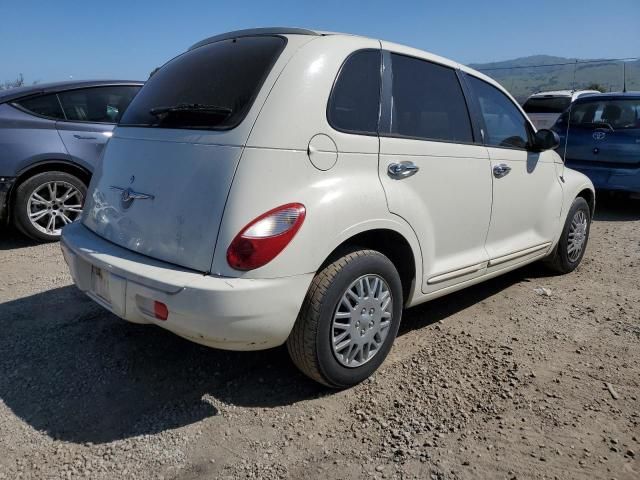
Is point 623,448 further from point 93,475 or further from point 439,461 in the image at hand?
point 93,475

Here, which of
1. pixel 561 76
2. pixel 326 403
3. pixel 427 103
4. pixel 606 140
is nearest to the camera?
pixel 326 403

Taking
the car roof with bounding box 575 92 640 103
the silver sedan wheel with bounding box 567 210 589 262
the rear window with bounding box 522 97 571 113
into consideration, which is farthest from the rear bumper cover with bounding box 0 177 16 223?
the rear window with bounding box 522 97 571 113

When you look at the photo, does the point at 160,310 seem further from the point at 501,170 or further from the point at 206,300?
the point at 501,170

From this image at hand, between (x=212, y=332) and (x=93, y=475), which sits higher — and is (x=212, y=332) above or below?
above

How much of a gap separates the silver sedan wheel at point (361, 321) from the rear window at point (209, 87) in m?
1.02

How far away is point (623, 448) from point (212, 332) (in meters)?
1.91

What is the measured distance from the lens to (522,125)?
398 centimetres

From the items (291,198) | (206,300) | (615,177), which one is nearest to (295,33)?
(291,198)

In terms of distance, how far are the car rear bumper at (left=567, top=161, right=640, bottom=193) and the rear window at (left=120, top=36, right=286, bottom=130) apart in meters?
5.95

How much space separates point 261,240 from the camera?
7.21ft

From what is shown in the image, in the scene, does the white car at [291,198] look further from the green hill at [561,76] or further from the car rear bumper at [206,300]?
the green hill at [561,76]

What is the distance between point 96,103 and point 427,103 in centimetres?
410

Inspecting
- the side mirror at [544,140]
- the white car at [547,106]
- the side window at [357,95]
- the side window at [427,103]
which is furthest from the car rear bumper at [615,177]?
the side window at [357,95]

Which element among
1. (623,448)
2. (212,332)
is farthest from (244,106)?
(623,448)
